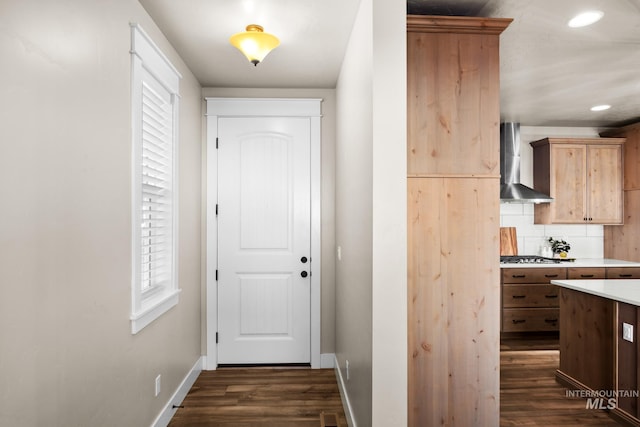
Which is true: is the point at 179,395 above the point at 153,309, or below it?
below

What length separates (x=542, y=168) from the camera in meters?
5.18

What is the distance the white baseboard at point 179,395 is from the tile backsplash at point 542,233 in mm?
4195

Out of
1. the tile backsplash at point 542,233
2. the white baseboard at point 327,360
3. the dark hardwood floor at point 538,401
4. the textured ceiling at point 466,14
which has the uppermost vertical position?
the textured ceiling at point 466,14

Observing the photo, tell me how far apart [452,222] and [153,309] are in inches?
72.5

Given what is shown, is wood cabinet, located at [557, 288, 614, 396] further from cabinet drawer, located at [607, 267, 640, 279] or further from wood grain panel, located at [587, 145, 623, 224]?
wood grain panel, located at [587, 145, 623, 224]

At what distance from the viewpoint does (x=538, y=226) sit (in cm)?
536

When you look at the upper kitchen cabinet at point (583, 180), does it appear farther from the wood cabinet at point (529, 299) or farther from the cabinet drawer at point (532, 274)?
the wood cabinet at point (529, 299)

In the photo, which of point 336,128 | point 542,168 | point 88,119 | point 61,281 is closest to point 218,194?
point 336,128

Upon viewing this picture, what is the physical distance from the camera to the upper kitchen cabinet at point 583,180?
5.03 m

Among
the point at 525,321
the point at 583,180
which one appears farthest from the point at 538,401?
the point at 583,180

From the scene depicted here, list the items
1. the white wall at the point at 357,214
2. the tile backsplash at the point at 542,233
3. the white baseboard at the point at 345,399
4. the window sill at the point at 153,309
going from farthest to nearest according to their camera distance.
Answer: the tile backsplash at the point at 542,233 → the white baseboard at the point at 345,399 → the window sill at the point at 153,309 → the white wall at the point at 357,214


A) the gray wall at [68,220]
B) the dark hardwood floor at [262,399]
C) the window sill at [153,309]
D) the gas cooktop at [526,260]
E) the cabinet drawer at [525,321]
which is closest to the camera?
the gray wall at [68,220]

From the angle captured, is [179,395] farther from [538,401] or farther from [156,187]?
[538,401]

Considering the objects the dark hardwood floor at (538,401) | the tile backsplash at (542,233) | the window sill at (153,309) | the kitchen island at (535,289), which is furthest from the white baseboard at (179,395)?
the tile backsplash at (542,233)
